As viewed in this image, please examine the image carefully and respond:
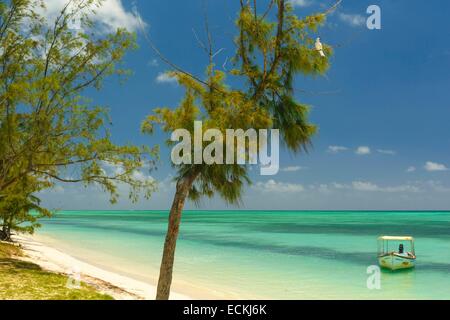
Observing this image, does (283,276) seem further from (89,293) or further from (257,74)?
(257,74)

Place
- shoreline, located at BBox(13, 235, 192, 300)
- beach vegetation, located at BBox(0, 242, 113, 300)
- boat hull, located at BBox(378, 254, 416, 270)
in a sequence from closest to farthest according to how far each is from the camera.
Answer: beach vegetation, located at BBox(0, 242, 113, 300) → shoreline, located at BBox(13, 235, 192, 300) → boat hull, located at BBox(378, 254, 416, 270)

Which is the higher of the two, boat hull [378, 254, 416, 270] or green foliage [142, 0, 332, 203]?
green foliage [142, 0, 332, 203]

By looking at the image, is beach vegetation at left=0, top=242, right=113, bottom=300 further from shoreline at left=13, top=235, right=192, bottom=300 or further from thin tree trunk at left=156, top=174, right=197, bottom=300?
thin tree trunk at left=156, top=174, right=197, bottom=300

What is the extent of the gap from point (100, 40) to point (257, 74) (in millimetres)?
3156

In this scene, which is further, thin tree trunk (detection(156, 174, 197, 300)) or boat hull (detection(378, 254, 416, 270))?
boat hull (detection(378, 254, 416, 270))

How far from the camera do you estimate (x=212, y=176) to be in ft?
23.2

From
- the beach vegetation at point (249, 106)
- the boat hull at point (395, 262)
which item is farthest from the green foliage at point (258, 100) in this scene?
the boat hull at point (395, 262)

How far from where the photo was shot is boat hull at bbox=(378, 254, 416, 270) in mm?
21531

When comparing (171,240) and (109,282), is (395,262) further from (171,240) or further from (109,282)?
(171,240)

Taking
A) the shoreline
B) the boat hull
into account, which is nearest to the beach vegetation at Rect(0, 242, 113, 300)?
the shoreline

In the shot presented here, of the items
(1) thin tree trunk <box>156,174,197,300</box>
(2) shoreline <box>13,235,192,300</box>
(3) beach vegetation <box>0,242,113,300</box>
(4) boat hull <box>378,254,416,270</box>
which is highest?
(1) thin tree trunk <box>156,174,197,300</box>

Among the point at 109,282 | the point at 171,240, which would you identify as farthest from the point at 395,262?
the point at 171,240

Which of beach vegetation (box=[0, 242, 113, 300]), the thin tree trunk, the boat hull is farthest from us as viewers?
the boat hull
